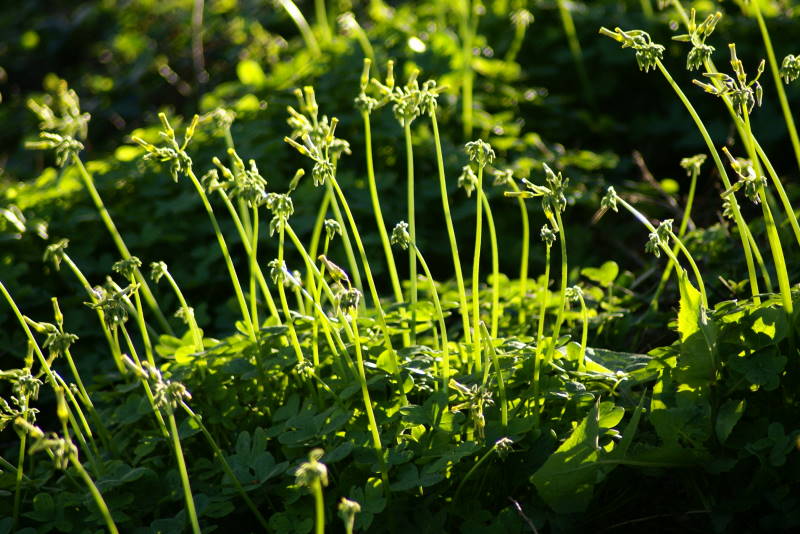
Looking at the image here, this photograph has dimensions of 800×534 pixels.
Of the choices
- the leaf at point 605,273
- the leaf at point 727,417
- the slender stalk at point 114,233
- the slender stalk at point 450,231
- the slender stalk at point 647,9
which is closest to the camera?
the leaf at point 727,417

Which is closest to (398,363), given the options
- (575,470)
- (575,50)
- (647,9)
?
(575,470)

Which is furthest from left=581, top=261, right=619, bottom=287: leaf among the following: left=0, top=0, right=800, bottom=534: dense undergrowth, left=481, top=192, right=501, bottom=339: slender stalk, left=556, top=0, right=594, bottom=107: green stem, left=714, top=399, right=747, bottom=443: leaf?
left=556, top=0, right=594, bottom=107: green stem

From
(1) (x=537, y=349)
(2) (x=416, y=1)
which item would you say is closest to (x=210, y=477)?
(1) (x=537, y=349)

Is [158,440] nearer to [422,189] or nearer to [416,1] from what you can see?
[422,189]

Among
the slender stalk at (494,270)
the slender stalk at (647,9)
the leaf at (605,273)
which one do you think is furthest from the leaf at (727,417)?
the slender stalk at (647,9)

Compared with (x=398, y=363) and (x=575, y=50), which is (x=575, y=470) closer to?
(x=398, y=363)

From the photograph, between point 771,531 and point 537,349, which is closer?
point 771,531

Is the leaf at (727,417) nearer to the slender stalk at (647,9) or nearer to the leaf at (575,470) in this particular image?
the leaf at (575,470)

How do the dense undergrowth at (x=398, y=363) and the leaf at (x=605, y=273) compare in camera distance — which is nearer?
the dense undergrowth at (x=398, y=363)

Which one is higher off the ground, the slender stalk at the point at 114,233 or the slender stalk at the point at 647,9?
the slender stalk at the point at 647,9

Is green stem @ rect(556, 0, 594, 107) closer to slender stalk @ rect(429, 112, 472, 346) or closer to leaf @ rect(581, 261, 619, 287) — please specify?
leaf @ rect(581, 261, 619, 287)
